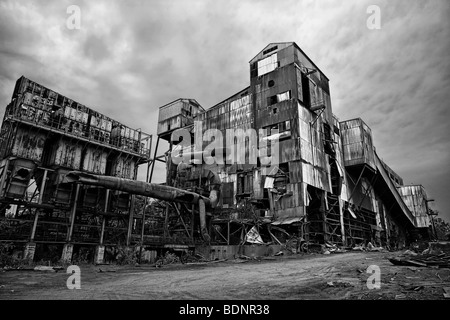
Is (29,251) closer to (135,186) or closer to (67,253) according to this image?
(67,253)

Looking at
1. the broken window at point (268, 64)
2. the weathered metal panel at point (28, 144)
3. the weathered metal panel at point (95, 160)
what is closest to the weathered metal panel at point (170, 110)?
the broken window at point (268, 64)

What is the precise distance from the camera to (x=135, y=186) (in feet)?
71.2

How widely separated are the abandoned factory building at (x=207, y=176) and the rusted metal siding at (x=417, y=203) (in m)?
5.25

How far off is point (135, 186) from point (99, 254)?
6.81m

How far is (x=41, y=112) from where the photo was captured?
22656mm

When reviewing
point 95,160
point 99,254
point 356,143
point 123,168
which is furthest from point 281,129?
point 99,254

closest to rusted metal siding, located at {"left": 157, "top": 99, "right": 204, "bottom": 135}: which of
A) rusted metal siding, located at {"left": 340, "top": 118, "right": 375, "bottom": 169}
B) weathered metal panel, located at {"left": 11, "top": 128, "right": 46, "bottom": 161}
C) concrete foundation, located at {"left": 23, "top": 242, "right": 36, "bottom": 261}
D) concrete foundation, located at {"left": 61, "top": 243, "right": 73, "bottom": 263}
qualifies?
weathered metal panel, located at {"left": 11, "top": 128, "right": 46, "bottom": 161}

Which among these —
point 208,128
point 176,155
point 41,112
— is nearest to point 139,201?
point 176,155

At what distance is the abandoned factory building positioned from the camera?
2169cm

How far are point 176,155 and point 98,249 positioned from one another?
2020cm

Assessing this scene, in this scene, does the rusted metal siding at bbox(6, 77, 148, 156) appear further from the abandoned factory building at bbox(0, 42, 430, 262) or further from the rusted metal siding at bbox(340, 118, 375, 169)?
the rusted metal siding at bbox(340, 118, 375, 169)

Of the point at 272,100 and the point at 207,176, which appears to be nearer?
→ the point at 207,176

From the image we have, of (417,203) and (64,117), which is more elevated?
(64,117)
